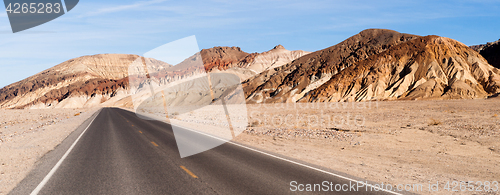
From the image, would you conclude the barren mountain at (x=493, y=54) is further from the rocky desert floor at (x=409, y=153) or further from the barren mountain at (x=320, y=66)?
the rocky desert floor at (x=409, y=153)

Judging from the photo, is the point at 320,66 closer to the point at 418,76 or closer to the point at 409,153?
the point at 418,76

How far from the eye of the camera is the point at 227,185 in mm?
6785

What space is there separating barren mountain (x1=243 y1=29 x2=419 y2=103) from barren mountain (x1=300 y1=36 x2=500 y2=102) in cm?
546

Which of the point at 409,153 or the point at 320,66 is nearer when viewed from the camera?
the point at 409,153

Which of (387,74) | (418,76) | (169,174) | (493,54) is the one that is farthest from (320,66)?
(169,174)

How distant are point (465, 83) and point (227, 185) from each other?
62.5 meters

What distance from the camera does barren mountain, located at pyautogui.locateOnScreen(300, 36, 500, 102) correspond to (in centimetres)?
5278

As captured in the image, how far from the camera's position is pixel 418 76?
5912cm

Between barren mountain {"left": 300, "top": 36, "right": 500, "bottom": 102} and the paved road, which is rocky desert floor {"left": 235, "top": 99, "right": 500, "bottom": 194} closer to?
the paved road

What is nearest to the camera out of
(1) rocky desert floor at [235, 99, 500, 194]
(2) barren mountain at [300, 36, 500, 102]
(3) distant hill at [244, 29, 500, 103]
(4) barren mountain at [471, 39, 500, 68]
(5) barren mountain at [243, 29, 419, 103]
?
(1) rocky desert floor at [235, 99, 500, 194]

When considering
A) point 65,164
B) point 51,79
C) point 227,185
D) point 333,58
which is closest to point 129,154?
point 65,164

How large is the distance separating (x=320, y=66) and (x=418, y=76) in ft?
96.0

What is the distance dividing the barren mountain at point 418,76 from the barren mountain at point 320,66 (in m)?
5.46

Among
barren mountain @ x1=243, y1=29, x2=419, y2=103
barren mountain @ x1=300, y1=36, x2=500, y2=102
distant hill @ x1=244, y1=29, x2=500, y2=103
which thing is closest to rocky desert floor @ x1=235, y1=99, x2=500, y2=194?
barren mountain @ x1=300, y1=36, x2=500, y2=102
